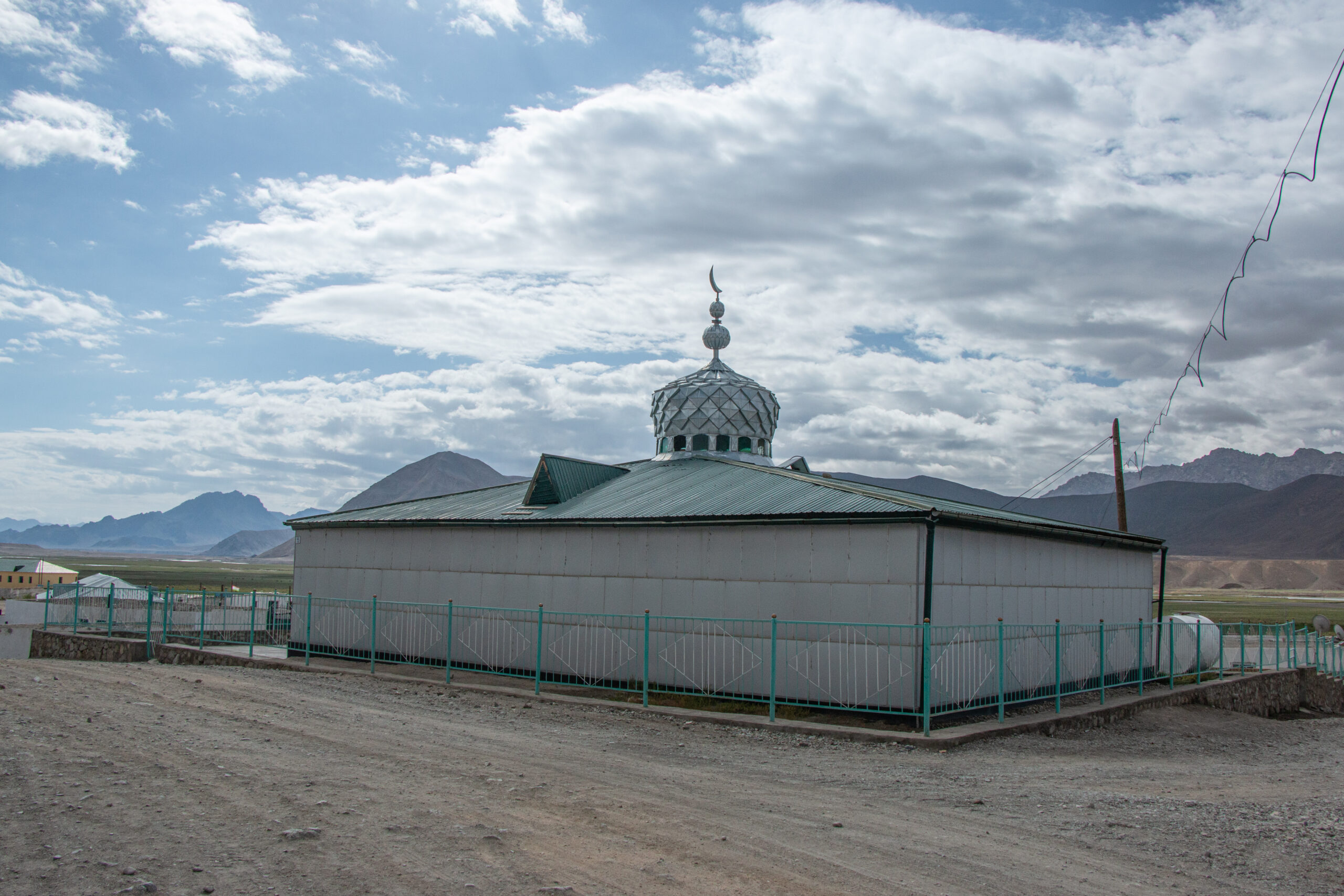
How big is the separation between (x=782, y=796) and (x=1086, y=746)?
22.1ft

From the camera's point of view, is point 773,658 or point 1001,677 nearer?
point 773,658

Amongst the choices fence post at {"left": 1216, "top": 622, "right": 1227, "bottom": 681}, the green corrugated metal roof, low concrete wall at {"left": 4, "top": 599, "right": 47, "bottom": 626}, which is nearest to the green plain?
fence post at {"left": 1216, "top": 622, "right": 1227, "bottom": 681}

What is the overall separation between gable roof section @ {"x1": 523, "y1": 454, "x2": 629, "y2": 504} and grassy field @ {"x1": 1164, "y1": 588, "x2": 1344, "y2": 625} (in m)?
49.4

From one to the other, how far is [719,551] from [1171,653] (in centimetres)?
993

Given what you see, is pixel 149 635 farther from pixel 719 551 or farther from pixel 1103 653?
pixel 1103 653

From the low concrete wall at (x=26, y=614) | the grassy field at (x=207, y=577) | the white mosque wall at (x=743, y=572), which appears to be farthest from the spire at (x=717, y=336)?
the grassy field at (x=207, y=577)

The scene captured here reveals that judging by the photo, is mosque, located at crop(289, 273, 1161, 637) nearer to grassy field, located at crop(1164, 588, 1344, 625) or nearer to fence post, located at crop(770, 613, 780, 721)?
fence post, located at crop(770, 613, 780, 721)

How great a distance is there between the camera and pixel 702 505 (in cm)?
1730

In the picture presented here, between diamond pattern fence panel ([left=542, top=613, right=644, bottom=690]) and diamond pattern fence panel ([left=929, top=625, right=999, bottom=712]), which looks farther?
diamond pattern fence panel ([left=542, top=613, right=644, bottom=690])

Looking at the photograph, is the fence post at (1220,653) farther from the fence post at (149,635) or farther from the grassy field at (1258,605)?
the grassy field at (1258,605)

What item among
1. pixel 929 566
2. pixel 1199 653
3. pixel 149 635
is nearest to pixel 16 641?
pixel 149 635

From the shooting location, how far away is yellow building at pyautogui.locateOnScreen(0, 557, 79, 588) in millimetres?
72562

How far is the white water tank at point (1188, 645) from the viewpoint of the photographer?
2184 cm

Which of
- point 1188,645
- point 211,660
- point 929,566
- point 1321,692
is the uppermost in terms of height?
point 929,566
